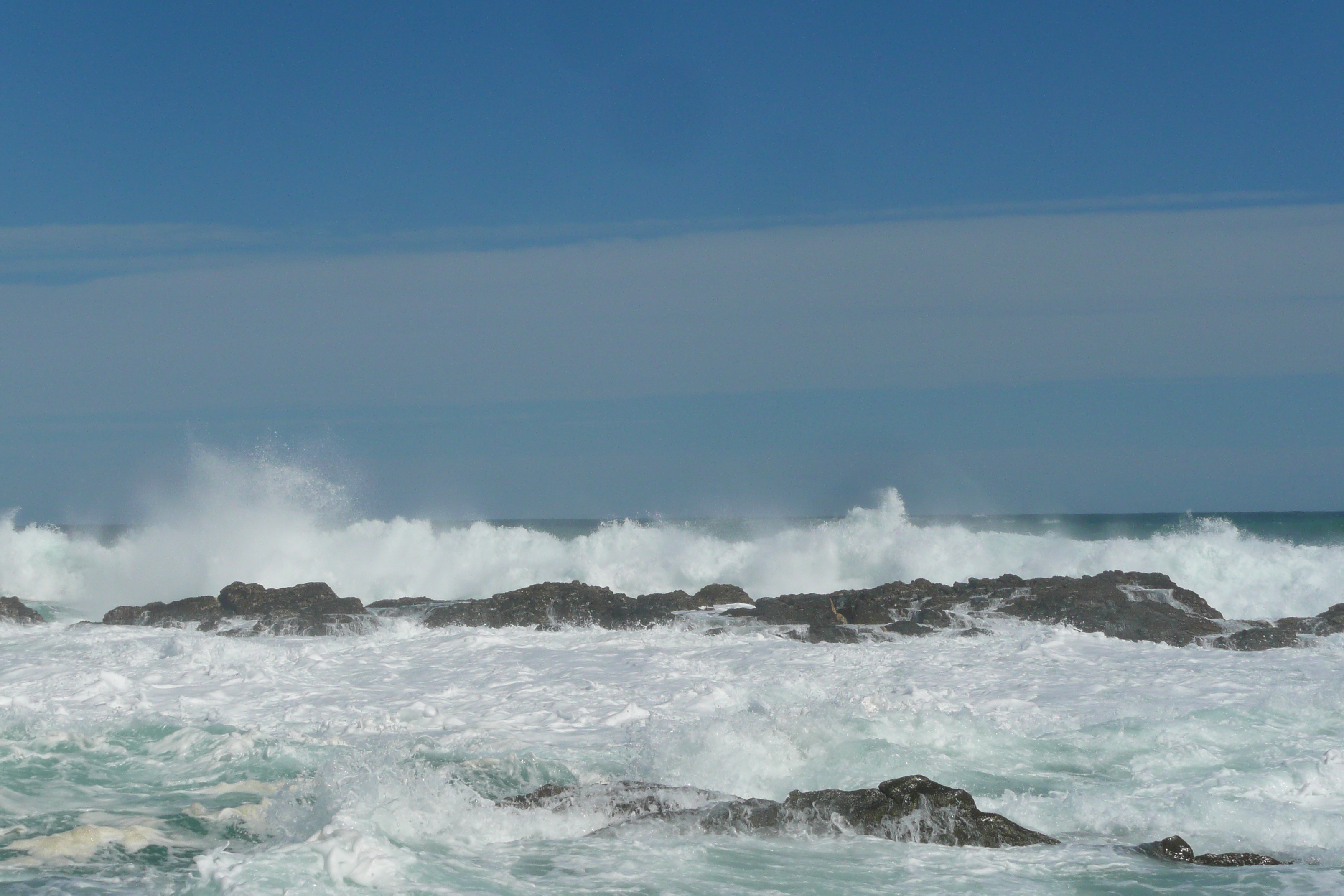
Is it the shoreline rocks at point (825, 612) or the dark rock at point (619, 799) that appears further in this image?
the shoreline rocks at point (825, 612)

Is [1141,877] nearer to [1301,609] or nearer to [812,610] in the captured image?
[812,610]

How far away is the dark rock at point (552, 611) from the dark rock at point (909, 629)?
3.27m

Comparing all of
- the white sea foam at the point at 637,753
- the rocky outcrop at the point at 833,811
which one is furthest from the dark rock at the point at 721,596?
the rocky outcrop at the point at 833,811

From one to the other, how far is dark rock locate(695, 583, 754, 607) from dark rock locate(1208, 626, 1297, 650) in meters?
7.08

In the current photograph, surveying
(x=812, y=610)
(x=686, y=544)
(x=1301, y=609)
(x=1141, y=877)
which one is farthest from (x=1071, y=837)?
(x=686, y=544)

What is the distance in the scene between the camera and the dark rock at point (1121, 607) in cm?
1570

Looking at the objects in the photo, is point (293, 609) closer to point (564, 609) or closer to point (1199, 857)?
point (564, 609)

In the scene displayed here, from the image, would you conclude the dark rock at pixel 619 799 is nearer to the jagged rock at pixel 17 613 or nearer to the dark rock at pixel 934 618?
the dark rock at pixel 934 618

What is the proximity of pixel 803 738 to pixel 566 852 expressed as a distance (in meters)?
3.18

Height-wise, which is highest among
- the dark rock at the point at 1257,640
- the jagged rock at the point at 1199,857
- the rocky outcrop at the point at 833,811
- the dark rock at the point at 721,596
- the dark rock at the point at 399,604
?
the dark rock at the point at 721,596

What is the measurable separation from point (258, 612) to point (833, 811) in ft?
42.8

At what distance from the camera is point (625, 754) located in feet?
30.1

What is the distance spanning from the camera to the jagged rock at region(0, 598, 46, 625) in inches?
699

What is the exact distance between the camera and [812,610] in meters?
16.9
